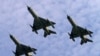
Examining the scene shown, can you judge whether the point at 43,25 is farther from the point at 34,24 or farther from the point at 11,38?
the point at 11,38

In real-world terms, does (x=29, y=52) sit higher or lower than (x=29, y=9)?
lower

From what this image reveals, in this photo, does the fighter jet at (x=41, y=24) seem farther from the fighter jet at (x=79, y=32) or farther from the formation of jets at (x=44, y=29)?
the fighter jet at (x=79, y=32)

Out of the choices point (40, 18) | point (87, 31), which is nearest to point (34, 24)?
point (40, 18)

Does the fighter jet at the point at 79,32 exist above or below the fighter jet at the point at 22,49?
above

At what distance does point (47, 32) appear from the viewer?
371ft

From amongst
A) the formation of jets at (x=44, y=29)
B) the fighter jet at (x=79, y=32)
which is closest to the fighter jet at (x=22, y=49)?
the formation of jets at (x=44, y=29)

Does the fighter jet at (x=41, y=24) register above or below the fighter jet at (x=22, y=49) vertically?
above

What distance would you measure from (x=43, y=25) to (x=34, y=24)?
144 inches

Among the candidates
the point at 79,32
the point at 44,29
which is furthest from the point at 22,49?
the point at 79,32

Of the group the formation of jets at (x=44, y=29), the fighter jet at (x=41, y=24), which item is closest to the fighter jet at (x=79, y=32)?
the formation of jets at (x=44, y=29)

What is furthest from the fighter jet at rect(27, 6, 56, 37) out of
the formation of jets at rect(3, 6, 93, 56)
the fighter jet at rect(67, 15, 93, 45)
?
the fighter jet at rect(67, 15, 93, 45)

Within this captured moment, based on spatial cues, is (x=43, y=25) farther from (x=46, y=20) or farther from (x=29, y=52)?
(x=29, y=52)

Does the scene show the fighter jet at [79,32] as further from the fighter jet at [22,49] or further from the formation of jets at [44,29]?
the fighter jet at [22,49]

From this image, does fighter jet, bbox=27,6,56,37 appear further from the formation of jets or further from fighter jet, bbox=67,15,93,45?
fighter jet, bbox=67,15,93,45
